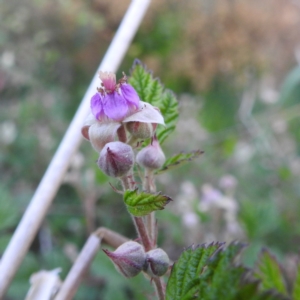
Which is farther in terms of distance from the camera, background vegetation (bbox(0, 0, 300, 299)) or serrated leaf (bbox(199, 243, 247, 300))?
background vegetation (bbox(0, 0, 300, 299))

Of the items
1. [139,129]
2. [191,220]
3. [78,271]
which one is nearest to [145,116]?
[139,129]

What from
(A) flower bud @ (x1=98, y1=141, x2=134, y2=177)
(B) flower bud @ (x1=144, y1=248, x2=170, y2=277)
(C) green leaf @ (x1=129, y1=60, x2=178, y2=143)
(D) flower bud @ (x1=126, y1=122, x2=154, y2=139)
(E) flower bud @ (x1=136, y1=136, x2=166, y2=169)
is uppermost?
(C) green leaf @ (x1=129, y1=60, x2=178, y2=143)

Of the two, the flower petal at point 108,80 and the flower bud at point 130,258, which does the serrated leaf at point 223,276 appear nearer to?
the flower bud at point 130,258

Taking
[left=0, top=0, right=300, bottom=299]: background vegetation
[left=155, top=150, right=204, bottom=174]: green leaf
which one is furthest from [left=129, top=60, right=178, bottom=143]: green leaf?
[left=0, top=0, right=300, bottom=299]: background vegetation

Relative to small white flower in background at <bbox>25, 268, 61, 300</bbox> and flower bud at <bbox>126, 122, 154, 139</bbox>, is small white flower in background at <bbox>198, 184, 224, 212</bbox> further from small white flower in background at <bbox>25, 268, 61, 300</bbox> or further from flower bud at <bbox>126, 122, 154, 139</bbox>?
flower bud at <bbox>126, 122, 154, 139</bbox>

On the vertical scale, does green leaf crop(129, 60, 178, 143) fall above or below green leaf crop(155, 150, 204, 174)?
above

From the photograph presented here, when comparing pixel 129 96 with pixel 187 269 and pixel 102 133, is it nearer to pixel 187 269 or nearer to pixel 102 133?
pixel 102 133

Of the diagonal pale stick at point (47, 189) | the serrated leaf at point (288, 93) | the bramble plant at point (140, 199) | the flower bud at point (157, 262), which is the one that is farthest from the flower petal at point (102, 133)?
the serrated leaf at point (288, 93)
